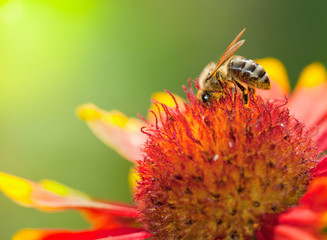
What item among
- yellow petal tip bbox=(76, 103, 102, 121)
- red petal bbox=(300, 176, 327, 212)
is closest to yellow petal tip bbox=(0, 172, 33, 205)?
yellow petal tip bbox=(76, 103, 102, 121)

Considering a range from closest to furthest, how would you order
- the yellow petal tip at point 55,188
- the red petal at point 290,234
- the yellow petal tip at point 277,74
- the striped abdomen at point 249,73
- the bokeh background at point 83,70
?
the red petal at point 290,234
the striped abdomen at point 249,73
the yellow petal tip at point 55,188
the yellow petal tip at point 277,74
the bokeh background at point 83,70

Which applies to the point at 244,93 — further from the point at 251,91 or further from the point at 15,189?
the point at 15,189

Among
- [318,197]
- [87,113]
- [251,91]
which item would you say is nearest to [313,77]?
[251,91]

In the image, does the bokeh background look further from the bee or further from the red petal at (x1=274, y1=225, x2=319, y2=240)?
the red petal at (x1=274, y1=225, x2=319, y2=240)

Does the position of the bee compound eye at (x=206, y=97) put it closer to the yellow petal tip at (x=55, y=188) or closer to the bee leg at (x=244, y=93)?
the bee leg at (x=244, y=93)

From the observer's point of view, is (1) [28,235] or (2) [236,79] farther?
(2) [236,79]

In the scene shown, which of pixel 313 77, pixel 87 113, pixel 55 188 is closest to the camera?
pixel 55 188

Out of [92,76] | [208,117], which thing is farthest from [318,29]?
[208,117]

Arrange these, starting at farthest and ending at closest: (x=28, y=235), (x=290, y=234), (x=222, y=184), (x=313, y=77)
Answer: (x=313, y=77)
(x=28, y=235)
(x=222, y=184)
(x=290, y=234)

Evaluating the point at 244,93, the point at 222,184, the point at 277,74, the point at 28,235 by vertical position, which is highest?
the point at 277,74

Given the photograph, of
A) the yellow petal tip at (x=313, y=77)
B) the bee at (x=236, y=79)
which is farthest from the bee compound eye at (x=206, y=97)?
the yellow petal tip at (x=313, y=77)
